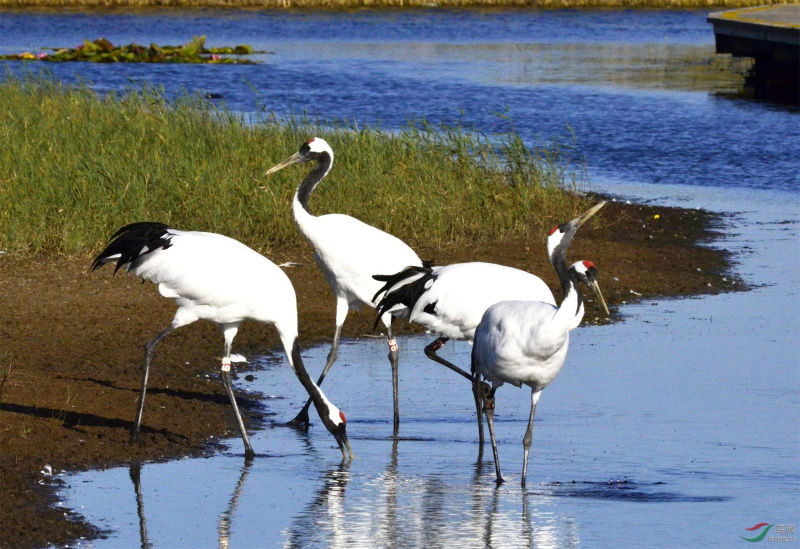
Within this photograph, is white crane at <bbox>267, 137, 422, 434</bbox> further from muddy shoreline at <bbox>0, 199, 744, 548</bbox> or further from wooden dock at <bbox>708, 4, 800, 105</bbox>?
wooden dock at <bbox>708, 4, 800, 105</bbox>

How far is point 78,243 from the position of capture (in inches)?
399

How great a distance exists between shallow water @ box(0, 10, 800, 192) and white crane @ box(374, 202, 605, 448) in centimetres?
505

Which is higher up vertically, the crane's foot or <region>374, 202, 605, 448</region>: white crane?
<region>374, 202, 605, 448</region>: white crane

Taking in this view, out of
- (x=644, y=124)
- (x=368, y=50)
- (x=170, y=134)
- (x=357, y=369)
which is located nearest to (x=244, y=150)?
(x=170, y=134)

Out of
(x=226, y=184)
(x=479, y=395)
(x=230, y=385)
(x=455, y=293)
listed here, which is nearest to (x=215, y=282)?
(x=230, y=385)

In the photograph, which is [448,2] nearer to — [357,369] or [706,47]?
[706,47]

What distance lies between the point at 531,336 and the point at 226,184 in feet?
19.4

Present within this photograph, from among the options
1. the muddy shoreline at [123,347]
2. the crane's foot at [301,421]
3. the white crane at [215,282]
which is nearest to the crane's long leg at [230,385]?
the white crane at [215,282]

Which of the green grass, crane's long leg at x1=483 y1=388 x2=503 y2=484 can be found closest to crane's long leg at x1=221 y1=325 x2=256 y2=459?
crane's long leg at x1=483 y1=388 x2=503 y2=484

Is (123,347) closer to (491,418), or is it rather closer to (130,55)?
(491,418)

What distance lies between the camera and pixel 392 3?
152 feet

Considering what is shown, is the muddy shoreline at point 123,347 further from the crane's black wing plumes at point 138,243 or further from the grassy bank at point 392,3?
the grassy bank at point 392,3

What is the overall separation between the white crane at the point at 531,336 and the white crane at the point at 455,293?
541 millimetres

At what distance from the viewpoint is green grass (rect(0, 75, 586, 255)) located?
10.6 m
